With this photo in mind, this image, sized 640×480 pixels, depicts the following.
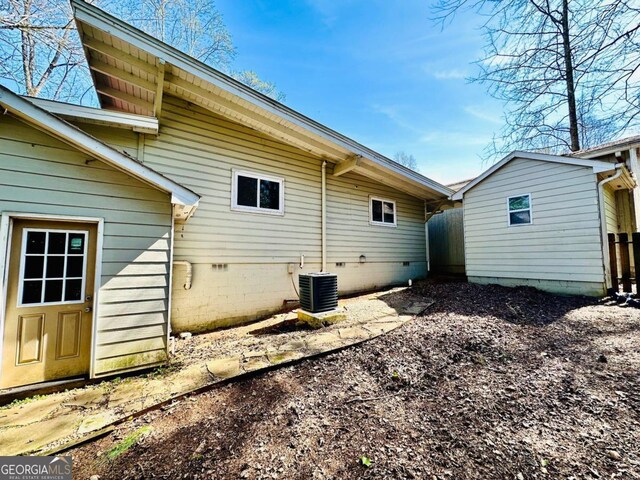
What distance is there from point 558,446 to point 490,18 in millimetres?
8872

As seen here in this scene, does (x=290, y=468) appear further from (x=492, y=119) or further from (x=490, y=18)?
(x=492, y=119)

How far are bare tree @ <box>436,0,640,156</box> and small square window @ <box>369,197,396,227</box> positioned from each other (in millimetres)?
4769

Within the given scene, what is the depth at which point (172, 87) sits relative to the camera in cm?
496

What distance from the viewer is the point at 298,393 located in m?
2.83

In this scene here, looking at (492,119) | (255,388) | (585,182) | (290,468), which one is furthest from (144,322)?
(492,119)

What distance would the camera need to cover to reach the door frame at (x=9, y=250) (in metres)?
2.81

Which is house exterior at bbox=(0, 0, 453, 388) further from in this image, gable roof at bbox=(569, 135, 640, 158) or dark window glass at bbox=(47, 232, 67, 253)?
gable roof at bbox=(569, 135, 640, 158)

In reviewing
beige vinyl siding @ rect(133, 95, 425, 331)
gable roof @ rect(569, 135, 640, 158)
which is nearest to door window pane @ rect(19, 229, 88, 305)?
beige vinyl siding @ rect(133, 95, 425, 331)

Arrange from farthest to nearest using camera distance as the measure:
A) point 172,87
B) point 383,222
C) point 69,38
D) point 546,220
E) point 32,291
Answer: point 383,222 → point 69,38 → point 546,220 → point 172,87 → point 32,291

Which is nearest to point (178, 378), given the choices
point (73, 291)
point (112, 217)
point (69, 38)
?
point (73, 291)

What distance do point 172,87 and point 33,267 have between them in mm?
3846

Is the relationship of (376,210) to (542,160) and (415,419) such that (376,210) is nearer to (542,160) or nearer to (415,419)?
(542,160)

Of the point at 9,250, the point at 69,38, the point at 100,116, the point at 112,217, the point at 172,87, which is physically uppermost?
the point at 69,38

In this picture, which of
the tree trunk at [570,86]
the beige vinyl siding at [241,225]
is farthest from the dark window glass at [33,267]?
the tree trunk at [570,86]
